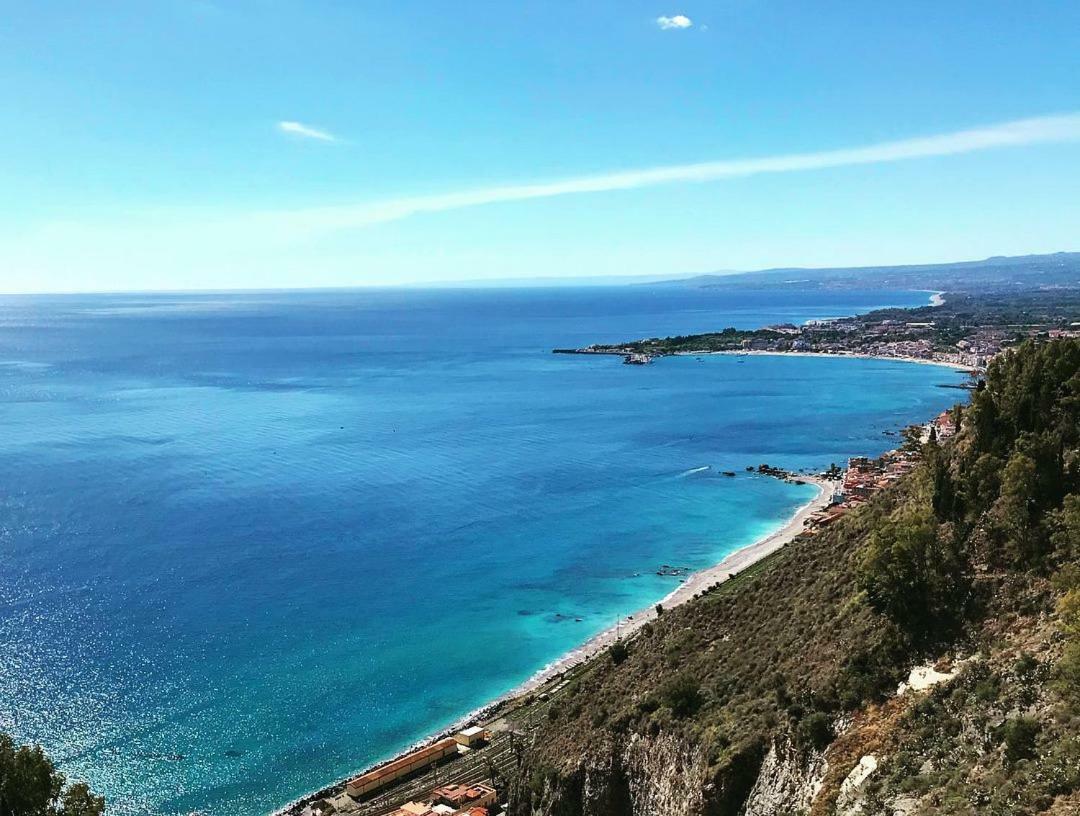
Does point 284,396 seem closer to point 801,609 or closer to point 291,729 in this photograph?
point 291,729

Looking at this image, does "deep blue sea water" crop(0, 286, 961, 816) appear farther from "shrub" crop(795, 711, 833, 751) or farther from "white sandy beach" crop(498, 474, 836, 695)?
"shrub" crop(795, 711, 833, 751)

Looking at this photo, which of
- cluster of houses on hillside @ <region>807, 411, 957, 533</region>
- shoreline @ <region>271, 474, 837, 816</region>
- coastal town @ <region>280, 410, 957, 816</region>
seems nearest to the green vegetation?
coastal town @ <region>280, 410, 957, 816</region>

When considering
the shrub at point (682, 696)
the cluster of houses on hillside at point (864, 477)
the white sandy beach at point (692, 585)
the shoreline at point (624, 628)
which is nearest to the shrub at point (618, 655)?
the shrub at point (682, 696)

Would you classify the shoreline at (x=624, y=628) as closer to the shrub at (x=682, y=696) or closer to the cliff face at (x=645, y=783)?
the cliff face at (x=645, y=783)

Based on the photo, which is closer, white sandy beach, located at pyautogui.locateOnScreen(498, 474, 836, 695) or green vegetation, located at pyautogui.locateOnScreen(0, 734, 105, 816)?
green vegetation, located at pyautogui.locateOnScreen(0, 734, 105, 816)

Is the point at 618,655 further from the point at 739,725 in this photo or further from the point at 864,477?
the point at 864,477
